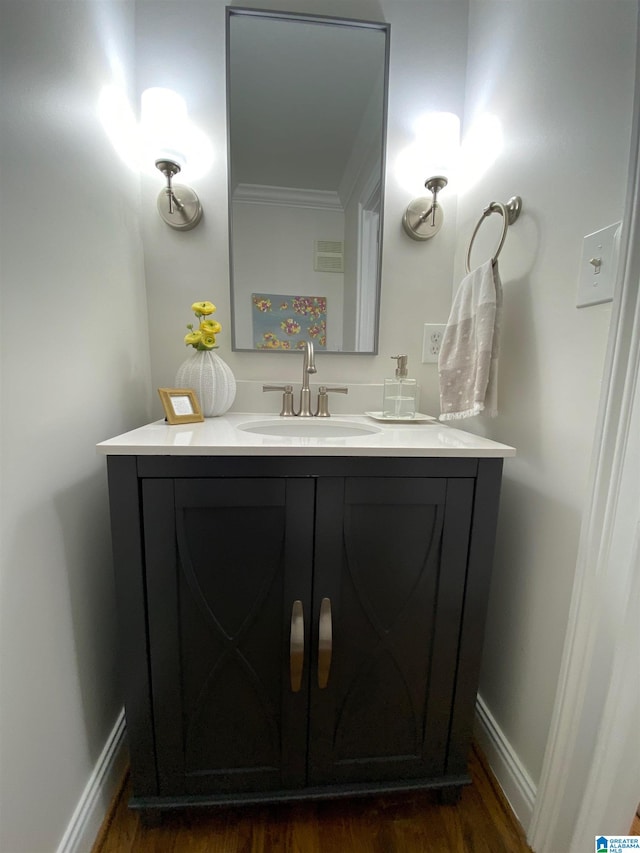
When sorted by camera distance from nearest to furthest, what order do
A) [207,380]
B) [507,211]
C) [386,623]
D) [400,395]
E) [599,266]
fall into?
[599,266]
[386,623]
[507,211]
[207,380]
[400,395]

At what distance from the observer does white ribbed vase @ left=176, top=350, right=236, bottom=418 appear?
3.08ft

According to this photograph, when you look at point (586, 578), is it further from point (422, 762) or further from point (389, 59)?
point (389, 59)

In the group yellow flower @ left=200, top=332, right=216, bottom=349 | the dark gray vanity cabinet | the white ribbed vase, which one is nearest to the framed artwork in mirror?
the white ribbed vase

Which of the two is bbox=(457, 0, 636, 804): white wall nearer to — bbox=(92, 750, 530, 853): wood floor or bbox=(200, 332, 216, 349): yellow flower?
bbox=(92, 750, 530, 853): wood floor

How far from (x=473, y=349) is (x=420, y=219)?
52cm

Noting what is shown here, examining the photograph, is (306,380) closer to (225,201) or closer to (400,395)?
(400,395)

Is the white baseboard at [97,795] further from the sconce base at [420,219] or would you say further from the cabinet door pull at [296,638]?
the sconce base at [420,219]

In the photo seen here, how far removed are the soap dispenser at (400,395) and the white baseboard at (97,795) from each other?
111 centimetres

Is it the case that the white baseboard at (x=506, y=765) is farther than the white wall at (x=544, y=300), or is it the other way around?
the white baseboard at (x=506, y=765)

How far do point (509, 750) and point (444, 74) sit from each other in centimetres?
192

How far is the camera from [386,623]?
2.34 ft

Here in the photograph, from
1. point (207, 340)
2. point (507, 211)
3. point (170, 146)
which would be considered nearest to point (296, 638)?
point (207, 340)

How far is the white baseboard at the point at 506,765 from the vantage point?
0.77 meters

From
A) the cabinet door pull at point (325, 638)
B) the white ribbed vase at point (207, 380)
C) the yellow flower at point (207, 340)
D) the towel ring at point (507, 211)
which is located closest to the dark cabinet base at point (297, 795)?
the cabinet door pull at point (325, 638)
